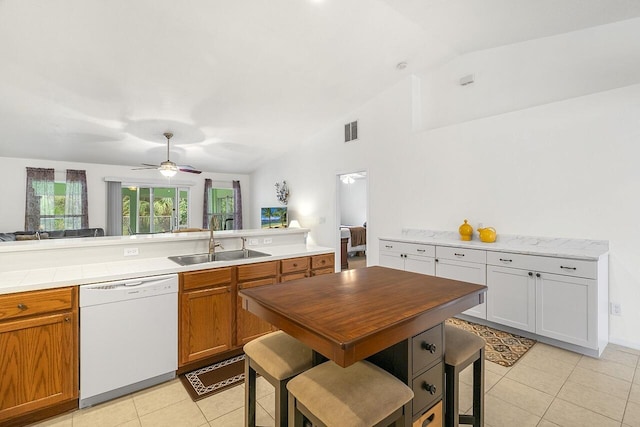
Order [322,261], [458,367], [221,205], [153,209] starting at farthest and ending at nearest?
1. [221,205]
2. [153,209]
3. [322,261]
4. [458,367]

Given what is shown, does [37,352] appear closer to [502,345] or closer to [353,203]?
[502,345]

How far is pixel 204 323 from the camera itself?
2465 mm

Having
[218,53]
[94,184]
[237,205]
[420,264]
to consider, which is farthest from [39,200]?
[420,264]

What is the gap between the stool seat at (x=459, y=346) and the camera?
1552 mm

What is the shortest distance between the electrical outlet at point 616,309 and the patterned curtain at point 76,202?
9.04m

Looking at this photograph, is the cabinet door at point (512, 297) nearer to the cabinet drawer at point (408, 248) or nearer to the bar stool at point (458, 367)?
the cabinet drawer at point (408, 248)

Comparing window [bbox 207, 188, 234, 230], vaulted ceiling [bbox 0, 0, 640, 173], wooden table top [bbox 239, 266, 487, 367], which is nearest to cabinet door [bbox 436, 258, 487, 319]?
wooden table top [bbox 239, 266, 487, 367]

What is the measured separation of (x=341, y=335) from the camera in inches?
40.6

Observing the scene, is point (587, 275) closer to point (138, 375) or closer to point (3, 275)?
point (138, 375)

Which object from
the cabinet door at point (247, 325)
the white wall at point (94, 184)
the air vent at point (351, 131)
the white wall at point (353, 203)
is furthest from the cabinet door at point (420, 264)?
the white wall at point (94, 184)

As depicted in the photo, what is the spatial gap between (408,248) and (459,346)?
2481 mm

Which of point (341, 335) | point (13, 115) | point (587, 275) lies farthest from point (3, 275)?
point (587, 275)

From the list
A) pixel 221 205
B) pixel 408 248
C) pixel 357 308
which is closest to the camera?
pixel 357 308

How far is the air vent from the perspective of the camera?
18.4ft
